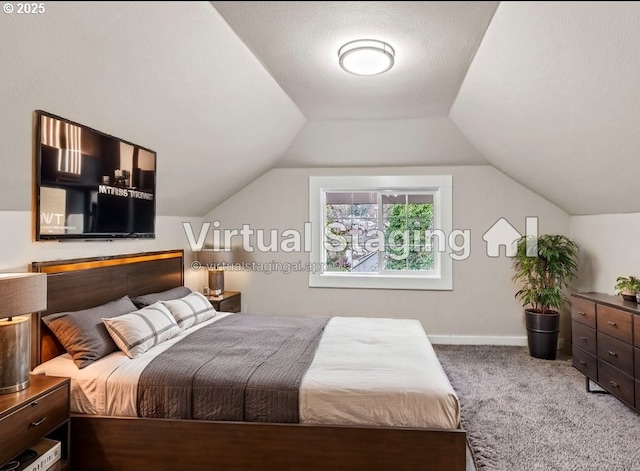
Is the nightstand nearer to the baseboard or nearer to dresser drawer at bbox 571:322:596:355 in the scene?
the baseboard

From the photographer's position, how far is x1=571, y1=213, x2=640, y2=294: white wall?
331 cm

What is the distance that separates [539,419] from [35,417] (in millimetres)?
3087

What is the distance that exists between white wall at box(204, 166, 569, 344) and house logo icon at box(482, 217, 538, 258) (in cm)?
6

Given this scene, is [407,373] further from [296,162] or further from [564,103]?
[296,162]

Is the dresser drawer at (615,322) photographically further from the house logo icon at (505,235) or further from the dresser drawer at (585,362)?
the house logo icon at (505,235)

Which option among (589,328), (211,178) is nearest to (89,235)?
(211,178)

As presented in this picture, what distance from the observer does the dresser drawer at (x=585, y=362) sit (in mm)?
3109

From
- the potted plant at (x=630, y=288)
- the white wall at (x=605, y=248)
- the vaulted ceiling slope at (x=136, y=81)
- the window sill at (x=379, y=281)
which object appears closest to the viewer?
the vaulted ceiling slope at (x=136, y=81)

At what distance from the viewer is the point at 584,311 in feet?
10.8

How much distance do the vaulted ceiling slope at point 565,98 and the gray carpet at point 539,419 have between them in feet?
5.35

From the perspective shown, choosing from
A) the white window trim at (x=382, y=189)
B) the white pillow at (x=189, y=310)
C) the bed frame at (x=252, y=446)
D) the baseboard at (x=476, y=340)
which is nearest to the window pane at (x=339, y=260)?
the white window trim at (x=382, y=189)

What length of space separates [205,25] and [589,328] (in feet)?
12.0

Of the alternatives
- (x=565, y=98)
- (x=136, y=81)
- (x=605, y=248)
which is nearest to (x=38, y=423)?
(x=136, y=81)

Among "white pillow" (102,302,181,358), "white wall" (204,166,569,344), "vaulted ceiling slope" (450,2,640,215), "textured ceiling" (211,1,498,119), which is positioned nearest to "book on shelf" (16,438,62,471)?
"white pillow" (102,302,181,358)
